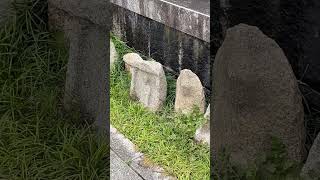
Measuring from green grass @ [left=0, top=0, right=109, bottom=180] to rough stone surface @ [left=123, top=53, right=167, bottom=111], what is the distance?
33cm

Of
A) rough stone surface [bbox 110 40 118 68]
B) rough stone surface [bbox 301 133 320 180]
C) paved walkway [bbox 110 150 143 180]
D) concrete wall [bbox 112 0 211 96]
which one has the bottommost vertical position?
paved walkway [bbox 110 150 143 180]

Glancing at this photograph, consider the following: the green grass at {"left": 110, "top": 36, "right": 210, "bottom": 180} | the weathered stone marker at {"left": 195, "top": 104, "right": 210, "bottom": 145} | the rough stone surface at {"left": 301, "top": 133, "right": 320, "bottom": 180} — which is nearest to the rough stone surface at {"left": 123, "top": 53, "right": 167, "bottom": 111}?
the green grass at {"left": 110, "top": 36, "right": 210, "bottom": 180}

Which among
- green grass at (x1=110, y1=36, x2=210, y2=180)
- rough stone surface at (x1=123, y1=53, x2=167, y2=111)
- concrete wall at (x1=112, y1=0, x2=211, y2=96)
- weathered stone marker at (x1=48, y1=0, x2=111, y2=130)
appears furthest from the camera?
weathered stone marker at (x1=48, y1=0, x2=111, y2=130)

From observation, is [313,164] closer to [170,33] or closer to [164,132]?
[164,132]

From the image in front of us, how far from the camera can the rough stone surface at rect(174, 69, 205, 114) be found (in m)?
2.96

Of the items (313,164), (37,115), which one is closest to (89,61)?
(37,115)

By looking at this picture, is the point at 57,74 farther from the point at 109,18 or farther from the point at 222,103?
the point at 222,103

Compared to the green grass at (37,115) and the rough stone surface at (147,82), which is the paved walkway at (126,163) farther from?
the rough stone surface at (147,82)

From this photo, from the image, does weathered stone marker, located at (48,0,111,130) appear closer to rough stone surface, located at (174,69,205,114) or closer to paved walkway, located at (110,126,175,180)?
paved walkway, located at (110,126,175,180)

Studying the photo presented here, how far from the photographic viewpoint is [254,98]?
259 cm

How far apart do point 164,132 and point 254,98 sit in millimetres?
579

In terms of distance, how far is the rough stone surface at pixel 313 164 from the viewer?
2428 mm

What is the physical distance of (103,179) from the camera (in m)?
3.12

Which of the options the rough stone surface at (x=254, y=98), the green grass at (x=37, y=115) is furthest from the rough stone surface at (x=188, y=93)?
the green grass at (x=37, y=115)
